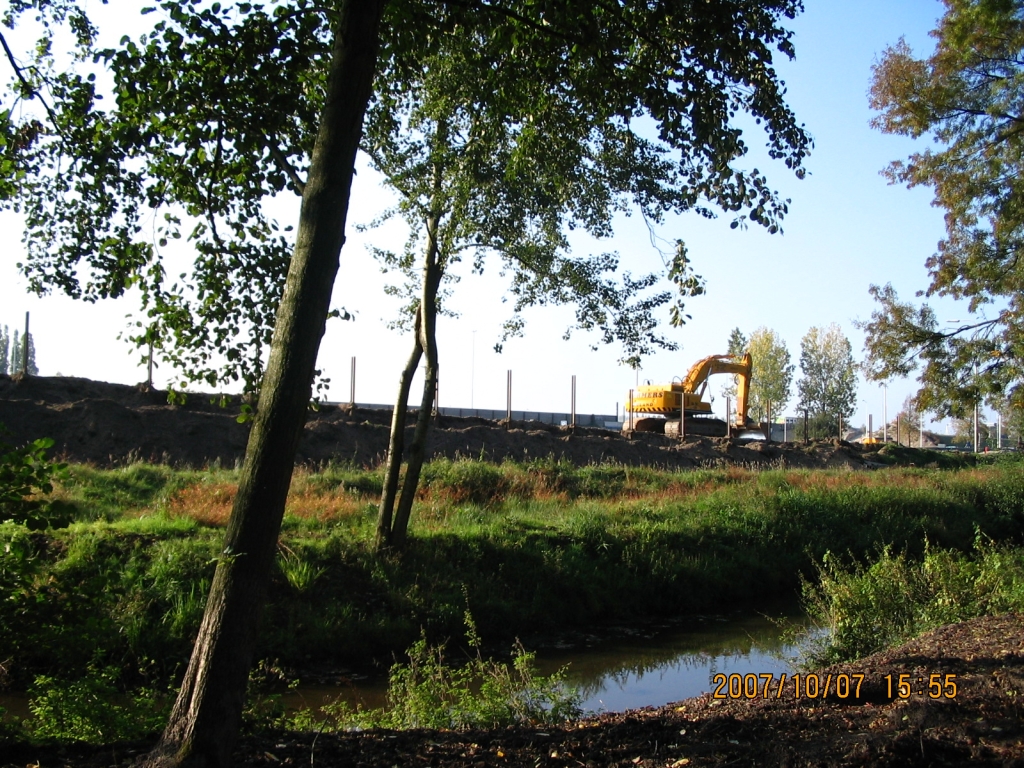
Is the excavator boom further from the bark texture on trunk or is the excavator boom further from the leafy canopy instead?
the leafy canopy

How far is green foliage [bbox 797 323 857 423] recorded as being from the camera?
56.1m

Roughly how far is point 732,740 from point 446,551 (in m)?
8.95

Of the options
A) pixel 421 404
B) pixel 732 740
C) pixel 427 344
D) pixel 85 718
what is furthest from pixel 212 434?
pixel 732 740

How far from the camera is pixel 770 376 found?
5553 centimetres

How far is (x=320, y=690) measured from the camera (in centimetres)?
975

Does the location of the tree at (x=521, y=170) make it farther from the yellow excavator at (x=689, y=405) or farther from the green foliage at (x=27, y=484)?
the yellow excavator at (x=689, y=405)

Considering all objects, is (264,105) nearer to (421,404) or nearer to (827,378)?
(421,404)

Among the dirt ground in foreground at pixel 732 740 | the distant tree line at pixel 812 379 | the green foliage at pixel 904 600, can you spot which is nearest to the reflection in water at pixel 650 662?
the green foliage at pixel 904 600

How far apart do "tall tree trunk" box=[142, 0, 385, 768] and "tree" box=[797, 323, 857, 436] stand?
5503 centimetres

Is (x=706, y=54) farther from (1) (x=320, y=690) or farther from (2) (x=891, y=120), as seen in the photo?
(2) (x=891, y=120)

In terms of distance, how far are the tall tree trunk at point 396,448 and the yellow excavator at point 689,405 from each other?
83.4 feet

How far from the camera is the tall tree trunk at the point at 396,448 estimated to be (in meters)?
12.3

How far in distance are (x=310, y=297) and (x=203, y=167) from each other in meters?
2.29

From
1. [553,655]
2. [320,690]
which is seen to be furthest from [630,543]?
[320,690]
